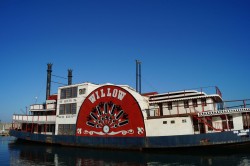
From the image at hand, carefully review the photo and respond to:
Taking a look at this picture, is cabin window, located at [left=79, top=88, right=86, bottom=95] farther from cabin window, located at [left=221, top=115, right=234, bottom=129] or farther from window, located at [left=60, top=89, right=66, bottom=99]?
cabin window, located at [left=221, top=115, right=234, bottom=129]

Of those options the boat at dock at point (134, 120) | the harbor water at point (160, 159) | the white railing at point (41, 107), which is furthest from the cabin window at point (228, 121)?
the white railing at point (41, 107)

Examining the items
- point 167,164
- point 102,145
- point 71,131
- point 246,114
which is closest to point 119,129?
point 102,145

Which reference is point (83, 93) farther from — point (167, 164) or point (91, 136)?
point (167, 164)

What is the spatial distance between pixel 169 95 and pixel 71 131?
15.3 meters

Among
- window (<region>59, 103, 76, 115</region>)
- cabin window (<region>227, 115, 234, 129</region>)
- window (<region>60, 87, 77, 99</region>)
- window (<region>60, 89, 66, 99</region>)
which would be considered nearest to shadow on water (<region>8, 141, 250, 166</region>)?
cabin window (<region>227, 115, 234, 129</region>)

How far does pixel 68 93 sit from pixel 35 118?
758cm

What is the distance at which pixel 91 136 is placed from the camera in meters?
31.7

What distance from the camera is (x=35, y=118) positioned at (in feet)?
125

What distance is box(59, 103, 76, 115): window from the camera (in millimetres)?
34853

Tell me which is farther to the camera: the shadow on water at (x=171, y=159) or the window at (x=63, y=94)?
the window at (x=63, y=94)

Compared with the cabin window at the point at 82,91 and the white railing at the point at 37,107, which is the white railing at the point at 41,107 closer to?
the white railing at the point at 37,107

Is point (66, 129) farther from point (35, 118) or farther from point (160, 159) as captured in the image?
point (160, 159)

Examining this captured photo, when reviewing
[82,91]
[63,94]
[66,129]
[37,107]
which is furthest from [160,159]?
Answer: [37,107]

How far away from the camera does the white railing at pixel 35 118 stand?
3728 centimetres
